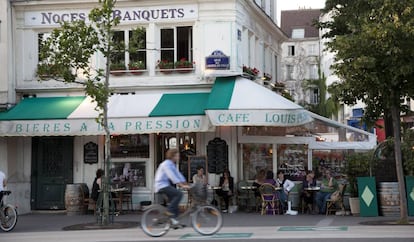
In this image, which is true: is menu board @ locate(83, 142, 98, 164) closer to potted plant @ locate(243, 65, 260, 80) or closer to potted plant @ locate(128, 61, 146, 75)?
potted plant @ locate(128, 61, 146, 75)

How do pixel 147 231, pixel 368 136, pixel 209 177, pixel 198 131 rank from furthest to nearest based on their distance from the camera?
pixel 368 136, pixel 209 177, pixel 198 131, pixel 147 231

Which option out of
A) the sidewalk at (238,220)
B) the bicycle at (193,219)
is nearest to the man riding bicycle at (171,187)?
the bicycle at (193,219)

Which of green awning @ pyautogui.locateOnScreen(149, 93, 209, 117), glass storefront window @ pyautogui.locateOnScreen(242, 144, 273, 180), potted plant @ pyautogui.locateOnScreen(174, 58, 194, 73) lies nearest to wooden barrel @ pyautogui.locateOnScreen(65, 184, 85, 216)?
green awning @ pyautogui.locateOnScreen(149, 93, 209, 117)

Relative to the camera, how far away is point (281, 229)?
1585 cm

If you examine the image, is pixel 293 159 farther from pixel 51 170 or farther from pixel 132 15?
pixel 51 170

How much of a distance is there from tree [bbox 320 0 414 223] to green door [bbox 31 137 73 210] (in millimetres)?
9865

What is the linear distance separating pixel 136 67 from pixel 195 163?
3506 mm

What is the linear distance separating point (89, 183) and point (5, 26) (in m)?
5.59

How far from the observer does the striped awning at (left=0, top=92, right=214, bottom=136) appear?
67.3 feet

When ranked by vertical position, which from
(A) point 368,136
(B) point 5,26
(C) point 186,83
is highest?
(B) point 5,26

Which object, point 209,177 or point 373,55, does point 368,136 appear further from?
point 373,55

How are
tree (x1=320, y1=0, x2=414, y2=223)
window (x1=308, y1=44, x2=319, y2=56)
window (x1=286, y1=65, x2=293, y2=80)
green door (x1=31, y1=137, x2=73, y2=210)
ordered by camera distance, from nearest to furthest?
1. tree (x1=320, y1=0, x2=414, y2=223)
2. green door (x1=31, y1=137, x2=73, y2=210)
3. window (x1=286, y1=65, x2=293, y2=80)
4. window (x1=308, y1=44, x2=319, y2=56)

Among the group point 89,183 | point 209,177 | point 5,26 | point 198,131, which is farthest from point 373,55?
point 5,26

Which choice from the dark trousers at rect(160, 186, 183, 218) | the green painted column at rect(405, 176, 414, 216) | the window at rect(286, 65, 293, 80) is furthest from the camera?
the window at rect(286, 65, 293, 80)
